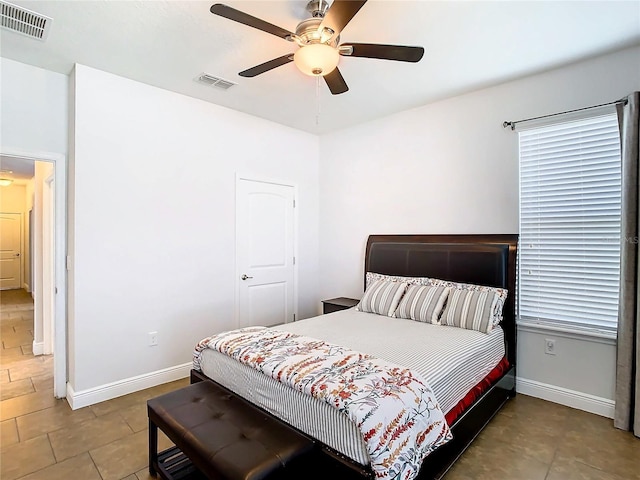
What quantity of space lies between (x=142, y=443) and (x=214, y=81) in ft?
9.66

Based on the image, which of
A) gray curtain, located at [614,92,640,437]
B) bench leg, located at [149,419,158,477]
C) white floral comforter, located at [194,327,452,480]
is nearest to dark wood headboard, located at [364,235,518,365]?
gray curtain, located at [614,92,640,437]

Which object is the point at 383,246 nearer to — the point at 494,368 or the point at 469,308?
the point at 469,308

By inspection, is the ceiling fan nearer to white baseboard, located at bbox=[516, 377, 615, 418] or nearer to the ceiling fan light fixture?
the ceiling fan light fixture

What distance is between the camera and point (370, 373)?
1.76m

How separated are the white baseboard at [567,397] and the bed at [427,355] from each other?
14cm

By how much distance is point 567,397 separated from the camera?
2.87m

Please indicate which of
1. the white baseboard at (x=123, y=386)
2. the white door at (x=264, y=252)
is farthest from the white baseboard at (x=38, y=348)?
the white door at (x=264, y=252)

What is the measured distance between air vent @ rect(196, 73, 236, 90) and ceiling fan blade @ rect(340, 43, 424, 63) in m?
1.46

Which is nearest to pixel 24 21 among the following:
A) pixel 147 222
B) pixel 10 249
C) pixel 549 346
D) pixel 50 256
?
pixel 147 222

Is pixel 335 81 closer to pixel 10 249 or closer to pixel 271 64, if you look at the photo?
pixel 271 64

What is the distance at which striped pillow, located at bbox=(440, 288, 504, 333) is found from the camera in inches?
109

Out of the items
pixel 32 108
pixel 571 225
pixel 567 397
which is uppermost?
pixel 32 108

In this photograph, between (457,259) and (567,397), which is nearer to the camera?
(567,397)

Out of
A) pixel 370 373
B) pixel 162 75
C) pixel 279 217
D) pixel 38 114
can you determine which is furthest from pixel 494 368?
pixel 38 114
